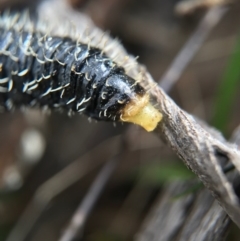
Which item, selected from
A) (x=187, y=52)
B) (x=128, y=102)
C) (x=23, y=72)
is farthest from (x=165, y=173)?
(x=23, y=72)

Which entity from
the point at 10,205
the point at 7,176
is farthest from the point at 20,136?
the point at 10,205

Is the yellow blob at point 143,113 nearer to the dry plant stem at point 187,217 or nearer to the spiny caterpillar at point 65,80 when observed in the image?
the spiny caterpillar at point 65,80

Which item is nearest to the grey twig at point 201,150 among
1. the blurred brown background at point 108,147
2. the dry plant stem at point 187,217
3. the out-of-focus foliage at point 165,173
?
the dry plant stem at point 187,217

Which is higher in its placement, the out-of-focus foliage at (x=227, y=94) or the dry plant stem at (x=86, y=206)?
the out-of-focus foliage at (x=227, y=94)

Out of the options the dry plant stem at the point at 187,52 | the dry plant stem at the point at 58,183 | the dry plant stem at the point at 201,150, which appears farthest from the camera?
the dry plant stem at the point at 58,183

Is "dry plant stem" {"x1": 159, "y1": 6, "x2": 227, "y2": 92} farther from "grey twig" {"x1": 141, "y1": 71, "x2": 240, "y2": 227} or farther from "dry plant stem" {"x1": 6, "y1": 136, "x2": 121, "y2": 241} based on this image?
"grey twig" {"x1": 141, "y1": 71, "x2": 240, "y2": 227}

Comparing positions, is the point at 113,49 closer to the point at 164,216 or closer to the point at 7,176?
the point at 164,216
